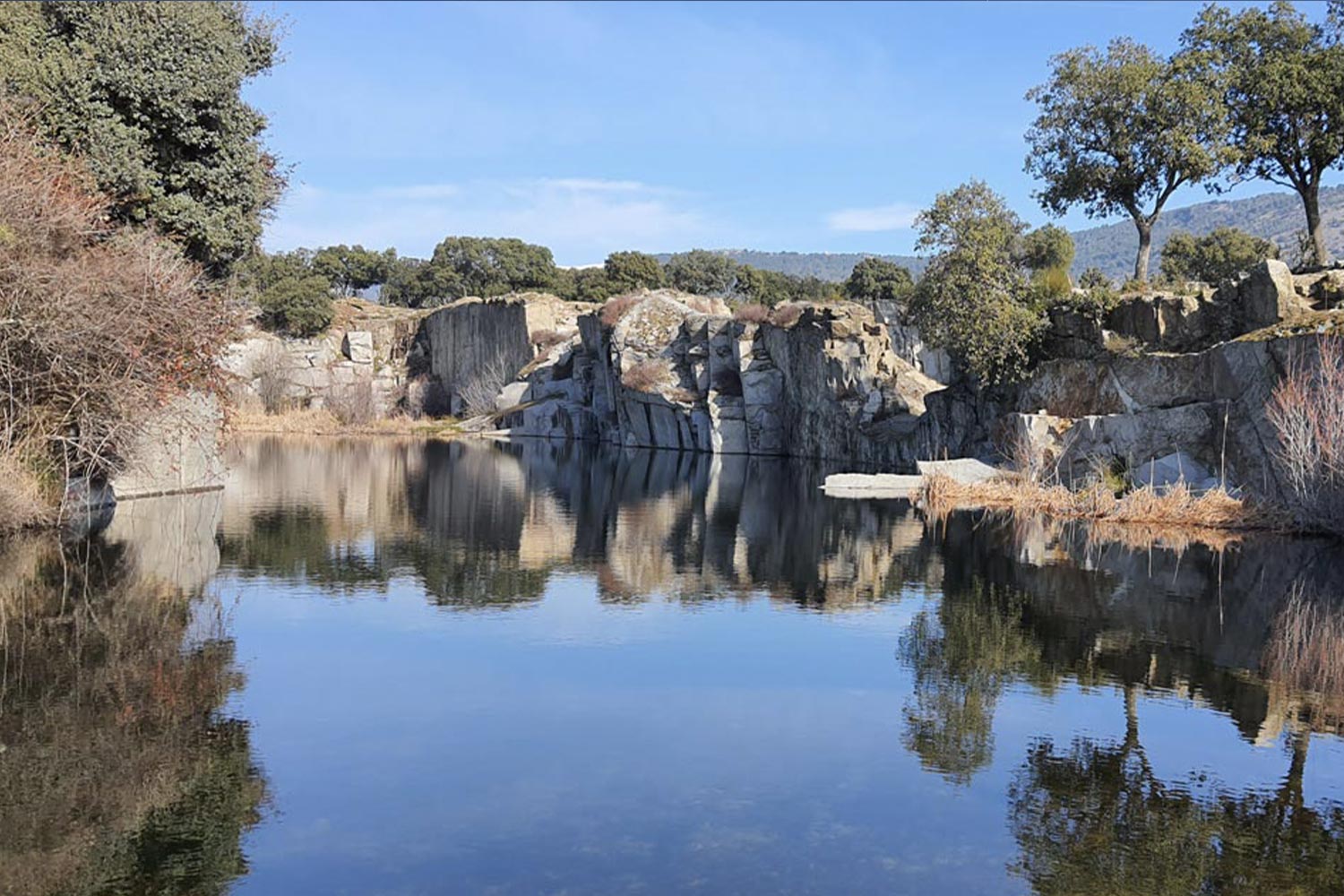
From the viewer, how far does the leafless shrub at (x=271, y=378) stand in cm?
8538

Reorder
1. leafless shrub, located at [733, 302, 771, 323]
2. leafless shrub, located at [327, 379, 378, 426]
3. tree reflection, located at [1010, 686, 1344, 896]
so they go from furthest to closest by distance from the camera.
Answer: leafless shrub, located at [327, 379, 378, 426]
leafless shrub, located at [733, 302, 771, 323]
tree reflection, located at [1010, 686, 1344, 896]

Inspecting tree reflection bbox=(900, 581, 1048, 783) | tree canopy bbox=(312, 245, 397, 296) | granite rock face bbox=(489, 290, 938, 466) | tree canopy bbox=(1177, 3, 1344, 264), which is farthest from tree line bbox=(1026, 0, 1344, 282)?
Answer: tree canopy bbox=(312, 245, 397, 296)

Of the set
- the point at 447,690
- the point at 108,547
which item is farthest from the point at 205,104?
the point at 447,690

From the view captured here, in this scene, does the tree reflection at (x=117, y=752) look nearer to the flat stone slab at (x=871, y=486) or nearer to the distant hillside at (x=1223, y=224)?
the flat stone slab at (x=871, y=486)

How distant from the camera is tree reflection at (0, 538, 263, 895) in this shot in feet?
24.0

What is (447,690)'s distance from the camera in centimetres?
1209

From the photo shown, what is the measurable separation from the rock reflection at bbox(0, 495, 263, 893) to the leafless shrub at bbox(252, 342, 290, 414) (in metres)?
70.9

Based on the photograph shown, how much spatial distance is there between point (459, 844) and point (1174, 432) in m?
29.9

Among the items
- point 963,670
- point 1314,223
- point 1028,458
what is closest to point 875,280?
point 1314,223

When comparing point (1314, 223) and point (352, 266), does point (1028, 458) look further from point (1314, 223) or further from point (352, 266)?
point (352, 266)

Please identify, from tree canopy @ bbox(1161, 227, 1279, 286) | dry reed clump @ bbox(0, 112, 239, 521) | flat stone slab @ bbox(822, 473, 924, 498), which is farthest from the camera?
tree canopy @ bbox(1161, 227, 1279, 286)

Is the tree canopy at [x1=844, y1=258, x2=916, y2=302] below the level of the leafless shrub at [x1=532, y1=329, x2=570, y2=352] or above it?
above

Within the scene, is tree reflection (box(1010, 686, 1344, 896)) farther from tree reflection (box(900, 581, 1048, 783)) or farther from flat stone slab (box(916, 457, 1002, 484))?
flat stone slab (box(916, 457, 1002, 484))

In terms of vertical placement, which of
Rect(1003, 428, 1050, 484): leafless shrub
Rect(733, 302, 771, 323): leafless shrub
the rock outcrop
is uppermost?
Rect(733, 302, 771, 323): leafless shrub
